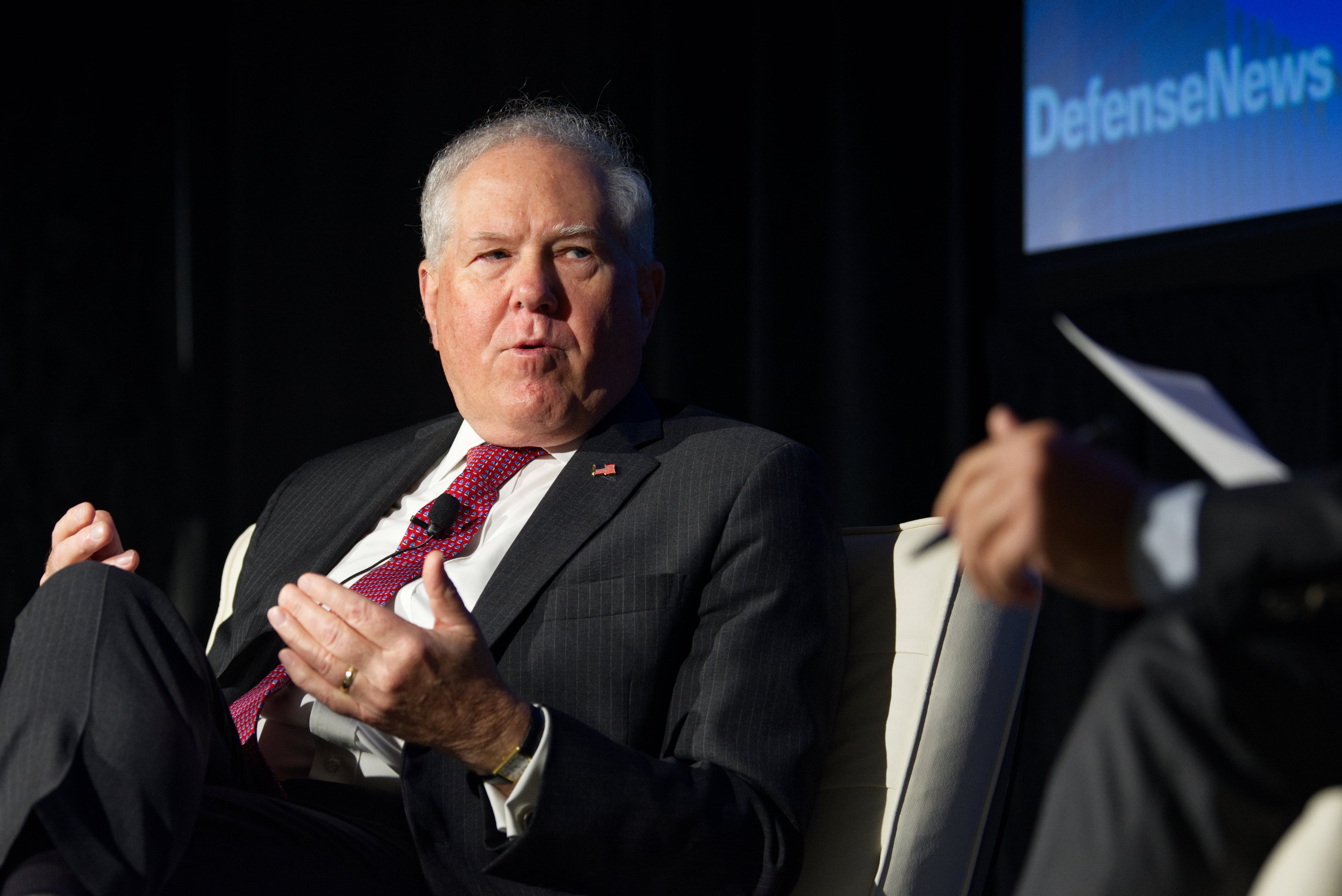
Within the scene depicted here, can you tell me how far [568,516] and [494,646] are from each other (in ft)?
0.62

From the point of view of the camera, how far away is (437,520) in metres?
1.52

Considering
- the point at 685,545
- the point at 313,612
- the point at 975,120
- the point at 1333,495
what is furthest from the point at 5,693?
the point at 975,120

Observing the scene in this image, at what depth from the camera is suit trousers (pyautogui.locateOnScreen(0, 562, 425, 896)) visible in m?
0.94

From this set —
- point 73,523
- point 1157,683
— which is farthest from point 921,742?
point 73,523

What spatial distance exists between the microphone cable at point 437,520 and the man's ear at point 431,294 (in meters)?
0.34

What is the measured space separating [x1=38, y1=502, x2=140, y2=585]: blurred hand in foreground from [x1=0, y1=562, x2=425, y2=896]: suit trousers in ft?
0.73

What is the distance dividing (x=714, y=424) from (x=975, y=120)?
1.24 metres

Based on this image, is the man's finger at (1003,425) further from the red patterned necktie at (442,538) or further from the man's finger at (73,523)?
the man's finger at (73,523)

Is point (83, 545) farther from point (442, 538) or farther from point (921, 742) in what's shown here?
point (921, 742)

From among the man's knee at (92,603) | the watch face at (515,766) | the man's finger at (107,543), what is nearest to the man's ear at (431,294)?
the man's finger at (107,543)

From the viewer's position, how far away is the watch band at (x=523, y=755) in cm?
108

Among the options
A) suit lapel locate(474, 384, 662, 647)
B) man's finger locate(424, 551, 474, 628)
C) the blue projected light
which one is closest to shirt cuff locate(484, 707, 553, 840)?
man's finger locate(424, 551, 474, 628)

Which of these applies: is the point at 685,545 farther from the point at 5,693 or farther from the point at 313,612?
the point at 5,693

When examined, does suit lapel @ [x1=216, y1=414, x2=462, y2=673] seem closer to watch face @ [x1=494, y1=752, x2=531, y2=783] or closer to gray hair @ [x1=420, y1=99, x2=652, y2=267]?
gray hair @ [x1=420, y1=99, x2=652, y2=267]
